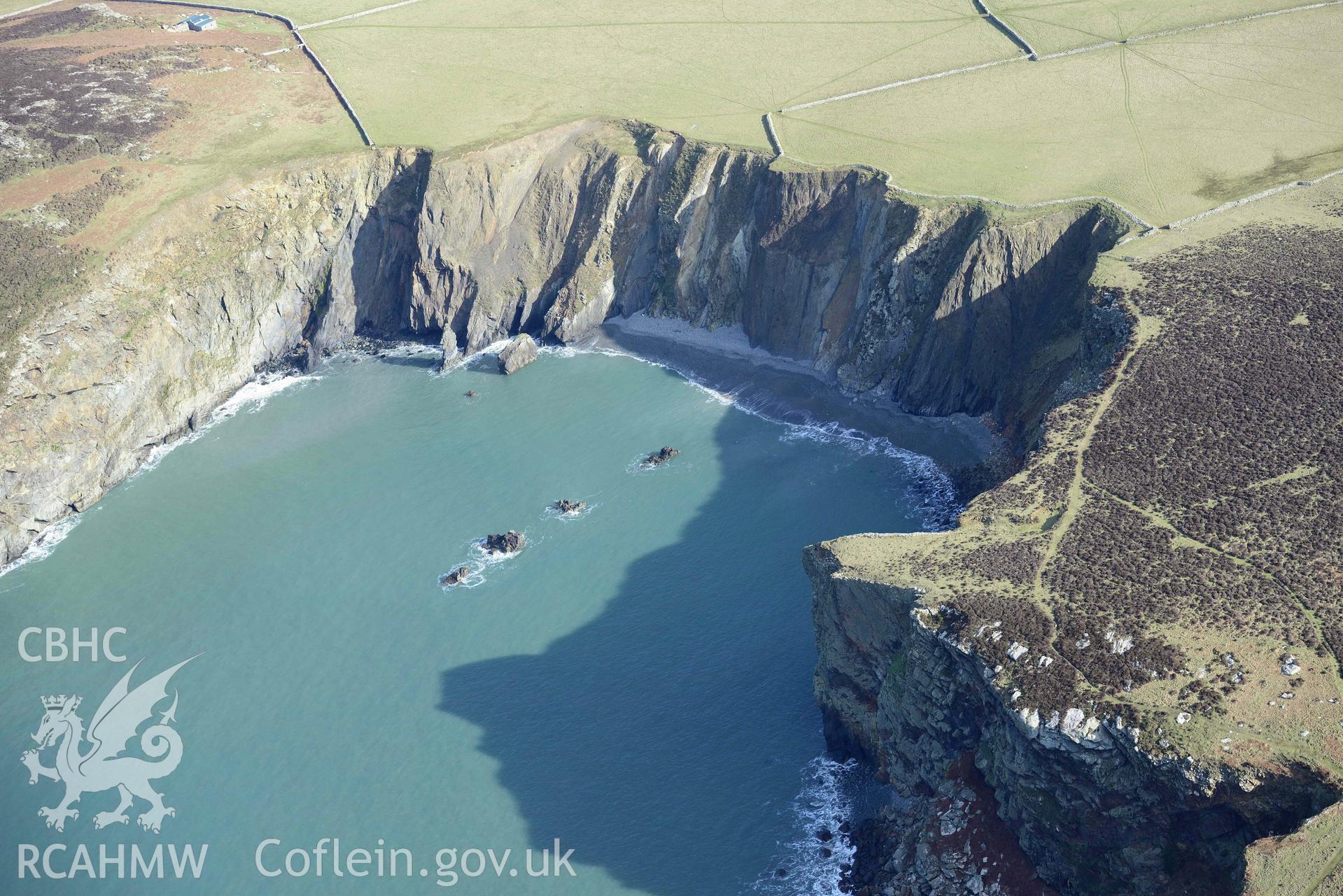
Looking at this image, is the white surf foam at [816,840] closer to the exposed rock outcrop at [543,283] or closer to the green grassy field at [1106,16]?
the exposed rock outcrop at [543,283]

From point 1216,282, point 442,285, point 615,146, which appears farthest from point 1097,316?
point 442,285

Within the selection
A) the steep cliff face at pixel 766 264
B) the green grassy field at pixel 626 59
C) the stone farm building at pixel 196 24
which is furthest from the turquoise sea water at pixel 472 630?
the stone farm building at pixel 196 24

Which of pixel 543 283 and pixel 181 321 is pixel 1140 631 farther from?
pixel 181 321

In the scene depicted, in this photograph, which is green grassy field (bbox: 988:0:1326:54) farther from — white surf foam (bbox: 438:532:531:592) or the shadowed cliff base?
white surf foam (bbox: 438:532:531:592)

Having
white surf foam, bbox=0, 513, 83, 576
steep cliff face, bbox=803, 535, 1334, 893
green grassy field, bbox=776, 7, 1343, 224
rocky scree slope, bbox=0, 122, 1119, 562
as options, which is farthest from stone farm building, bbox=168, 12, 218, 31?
steep cliff face, bbox=803, 535, 1334, 893

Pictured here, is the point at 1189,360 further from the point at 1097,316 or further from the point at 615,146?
the point at 615,146

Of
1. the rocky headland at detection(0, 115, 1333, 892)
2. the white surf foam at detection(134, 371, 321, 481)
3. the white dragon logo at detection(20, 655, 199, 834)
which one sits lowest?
the white dragon logo at detection(20, 655, 199, 834)
